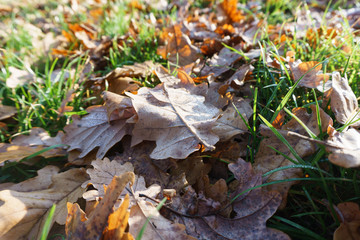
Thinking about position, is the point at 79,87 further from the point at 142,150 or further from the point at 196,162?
the point at 196,162

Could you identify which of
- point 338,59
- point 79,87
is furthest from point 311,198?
point 79,87

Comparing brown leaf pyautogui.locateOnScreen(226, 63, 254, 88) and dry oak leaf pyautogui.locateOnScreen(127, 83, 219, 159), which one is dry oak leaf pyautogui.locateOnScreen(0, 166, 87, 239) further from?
brown leaf pyautogui.locateOnScreen(226, 63, 254, 88)

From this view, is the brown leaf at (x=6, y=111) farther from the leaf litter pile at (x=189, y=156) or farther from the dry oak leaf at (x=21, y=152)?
the dry oak leaf at (x=21, y=152)

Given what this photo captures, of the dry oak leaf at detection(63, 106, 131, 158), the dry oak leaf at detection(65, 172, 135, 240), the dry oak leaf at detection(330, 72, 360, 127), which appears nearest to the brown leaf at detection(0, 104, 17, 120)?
the dry oak leaf at detection(63, 106, 131, 158)

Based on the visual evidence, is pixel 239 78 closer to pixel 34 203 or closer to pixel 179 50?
pixel 179 50

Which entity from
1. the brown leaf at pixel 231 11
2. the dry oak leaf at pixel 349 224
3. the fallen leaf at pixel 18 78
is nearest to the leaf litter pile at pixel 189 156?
the dry oak leaf at pixel 349 224

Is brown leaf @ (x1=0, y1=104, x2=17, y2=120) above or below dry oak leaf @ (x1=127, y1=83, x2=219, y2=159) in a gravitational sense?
below

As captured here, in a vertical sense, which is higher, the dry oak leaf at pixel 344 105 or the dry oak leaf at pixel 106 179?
the dry oak leaf at pixel 344 105
